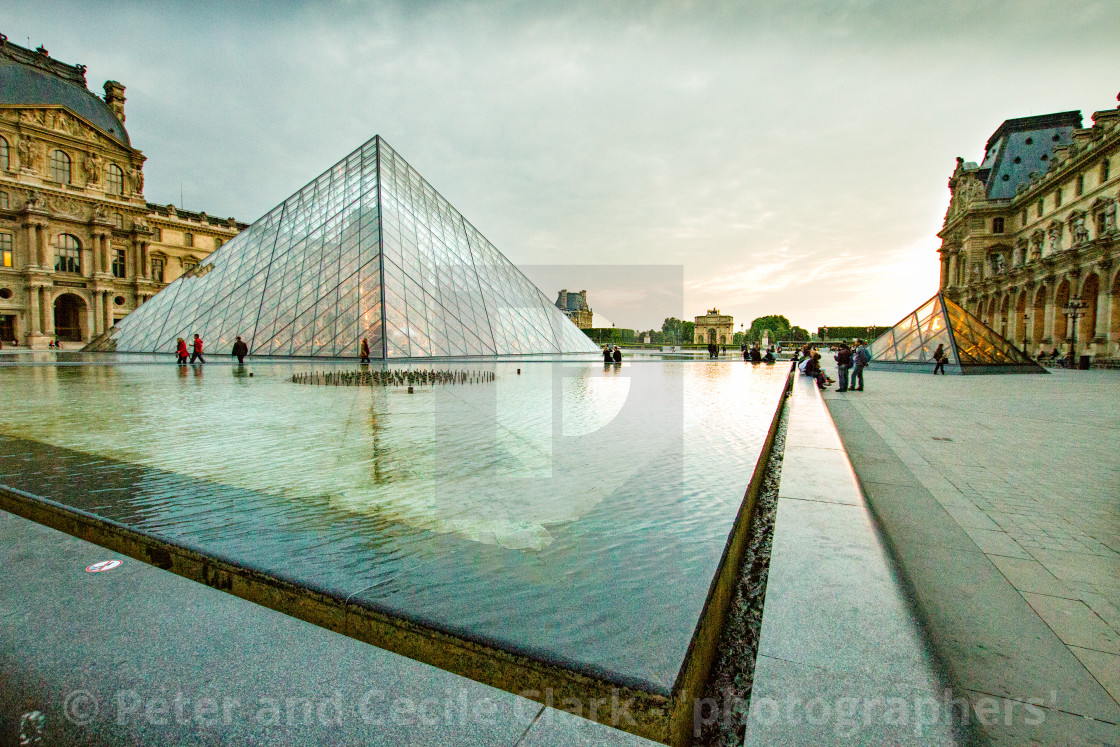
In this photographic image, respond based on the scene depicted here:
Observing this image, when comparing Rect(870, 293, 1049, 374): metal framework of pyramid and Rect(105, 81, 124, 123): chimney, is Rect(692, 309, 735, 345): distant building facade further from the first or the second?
Rect(105, 81, 124, 123): chimney

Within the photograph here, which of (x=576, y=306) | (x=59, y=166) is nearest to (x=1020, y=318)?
(x=59, y=166)

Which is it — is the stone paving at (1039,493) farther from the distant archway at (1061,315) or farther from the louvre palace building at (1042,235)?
the distant archway at (1061,315)

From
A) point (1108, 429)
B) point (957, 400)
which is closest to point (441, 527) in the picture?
point (1108, 429)

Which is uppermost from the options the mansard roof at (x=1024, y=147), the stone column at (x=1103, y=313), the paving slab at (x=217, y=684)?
the mansard roof at (x=1024, y=147)

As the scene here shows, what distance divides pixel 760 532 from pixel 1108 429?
7.03 meters

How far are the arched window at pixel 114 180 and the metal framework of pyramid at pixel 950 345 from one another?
191 feet

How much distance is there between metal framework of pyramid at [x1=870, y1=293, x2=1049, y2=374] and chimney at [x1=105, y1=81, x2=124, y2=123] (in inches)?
2589

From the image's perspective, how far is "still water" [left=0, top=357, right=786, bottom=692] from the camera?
5.67 ft

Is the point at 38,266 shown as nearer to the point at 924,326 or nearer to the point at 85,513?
the point at 85,513

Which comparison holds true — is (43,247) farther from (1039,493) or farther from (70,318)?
(1039,493)

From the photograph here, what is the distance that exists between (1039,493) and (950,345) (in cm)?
2238

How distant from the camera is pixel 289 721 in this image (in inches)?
48.9

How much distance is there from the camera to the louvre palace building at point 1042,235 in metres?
29.1

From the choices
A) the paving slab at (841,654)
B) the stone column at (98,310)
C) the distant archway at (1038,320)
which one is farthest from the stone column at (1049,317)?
the stone column at (98,310)
